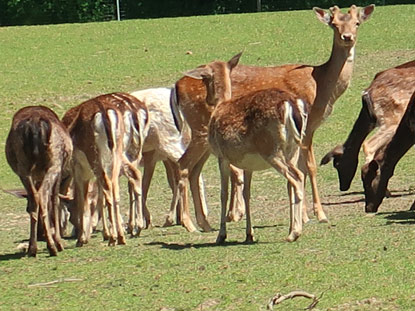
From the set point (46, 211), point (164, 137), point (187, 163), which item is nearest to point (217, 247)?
point (46, 211)

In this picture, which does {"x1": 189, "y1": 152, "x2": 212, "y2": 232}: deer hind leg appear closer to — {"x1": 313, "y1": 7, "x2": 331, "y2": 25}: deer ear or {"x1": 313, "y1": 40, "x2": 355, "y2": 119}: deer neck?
{"x1": 313, "y1": 40, "x2": 355, "y2": 119}: deer neck

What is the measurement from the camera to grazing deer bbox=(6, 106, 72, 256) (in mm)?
9867

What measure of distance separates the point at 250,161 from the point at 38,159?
1807mm

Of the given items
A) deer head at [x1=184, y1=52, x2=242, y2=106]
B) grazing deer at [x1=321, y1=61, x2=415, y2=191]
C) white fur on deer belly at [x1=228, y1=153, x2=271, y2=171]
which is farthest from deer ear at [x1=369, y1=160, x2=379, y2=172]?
white fur on deer belly at [x1=228, y1=153, x2=271, y2=171]

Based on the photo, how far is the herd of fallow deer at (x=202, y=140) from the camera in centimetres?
981

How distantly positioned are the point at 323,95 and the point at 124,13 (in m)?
30.0

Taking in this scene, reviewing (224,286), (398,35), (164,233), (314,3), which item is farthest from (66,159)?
(314,3)

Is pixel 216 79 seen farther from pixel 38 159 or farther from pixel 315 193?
pixel 38 159

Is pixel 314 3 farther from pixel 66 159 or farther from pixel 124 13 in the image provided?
pixel 66 159

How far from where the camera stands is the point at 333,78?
1260 centimetres

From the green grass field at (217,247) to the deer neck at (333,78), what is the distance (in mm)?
→ 1193

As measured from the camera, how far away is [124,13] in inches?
1651

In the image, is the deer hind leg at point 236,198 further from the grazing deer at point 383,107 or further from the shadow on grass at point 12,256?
the shadow on grass at point 12,256

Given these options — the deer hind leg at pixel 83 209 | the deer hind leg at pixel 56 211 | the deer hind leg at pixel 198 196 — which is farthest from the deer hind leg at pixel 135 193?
the deer hind leg at pixel 56 211
